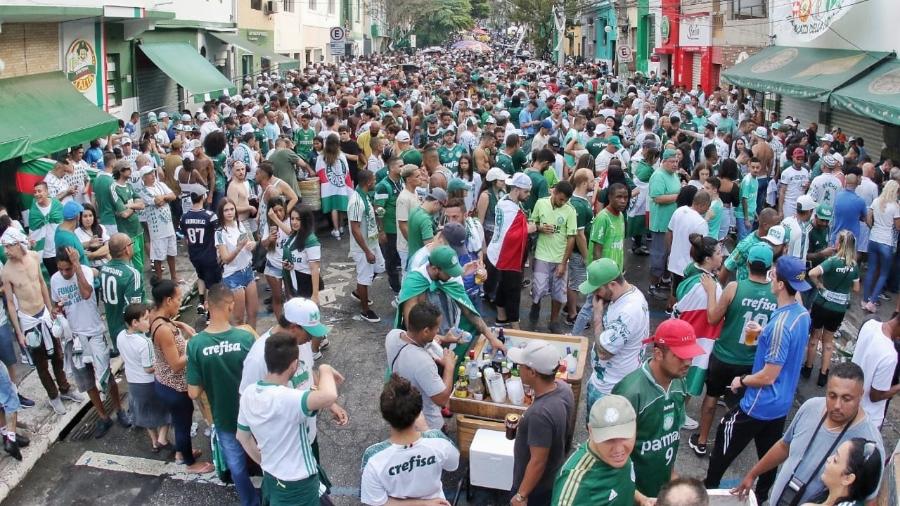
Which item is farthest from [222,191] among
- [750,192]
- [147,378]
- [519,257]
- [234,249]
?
[750,192]

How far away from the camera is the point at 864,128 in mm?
16625

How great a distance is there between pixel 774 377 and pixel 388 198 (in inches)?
218

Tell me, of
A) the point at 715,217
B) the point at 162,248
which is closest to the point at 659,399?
the point at 715,217

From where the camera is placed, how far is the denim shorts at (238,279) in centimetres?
803

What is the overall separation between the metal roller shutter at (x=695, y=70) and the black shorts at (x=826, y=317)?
25001mm

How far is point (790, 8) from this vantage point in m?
20.5

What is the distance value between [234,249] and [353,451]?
261 centimetres

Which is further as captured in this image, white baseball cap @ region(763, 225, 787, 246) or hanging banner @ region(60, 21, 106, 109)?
hanging banner @ region(60, 21, 106, 109)

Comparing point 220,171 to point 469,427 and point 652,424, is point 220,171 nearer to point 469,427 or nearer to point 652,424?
point 469,427

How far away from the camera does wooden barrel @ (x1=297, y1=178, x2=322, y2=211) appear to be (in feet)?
38.9

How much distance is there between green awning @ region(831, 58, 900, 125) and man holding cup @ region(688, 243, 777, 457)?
8.62 m

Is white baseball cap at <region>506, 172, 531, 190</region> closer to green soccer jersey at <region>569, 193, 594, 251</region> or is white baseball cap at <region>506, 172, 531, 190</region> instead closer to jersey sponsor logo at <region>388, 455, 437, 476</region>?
green soccer jersey at <region>569, 193, 594, 251</region>

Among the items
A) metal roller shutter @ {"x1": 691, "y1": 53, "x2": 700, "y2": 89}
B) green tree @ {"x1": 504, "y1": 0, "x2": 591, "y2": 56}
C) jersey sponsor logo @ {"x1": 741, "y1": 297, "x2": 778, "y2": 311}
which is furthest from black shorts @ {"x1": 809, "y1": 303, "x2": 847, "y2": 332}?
green tree @ {"x1": 504, "y1": 0, "x2": 591, "y2": 56}

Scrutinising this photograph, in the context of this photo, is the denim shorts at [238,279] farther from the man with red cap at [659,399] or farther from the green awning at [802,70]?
the green awning at [802,70]
